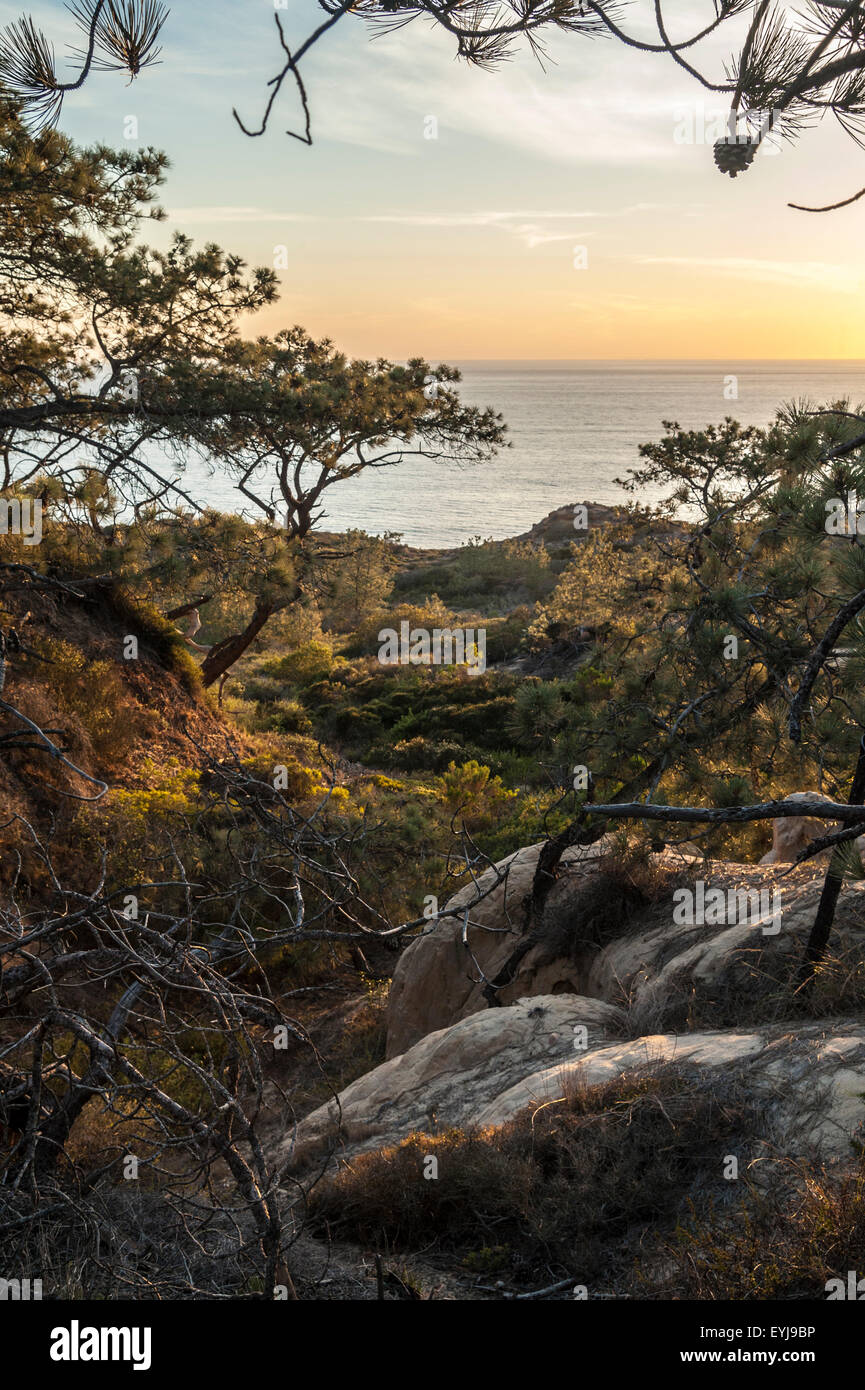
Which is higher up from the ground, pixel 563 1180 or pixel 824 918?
pixel 824 918

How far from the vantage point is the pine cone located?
245 centimetres

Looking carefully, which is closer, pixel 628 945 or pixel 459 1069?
pixel 459 1069

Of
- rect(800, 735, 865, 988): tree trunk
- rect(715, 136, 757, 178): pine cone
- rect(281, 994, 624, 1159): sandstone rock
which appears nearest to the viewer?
rect(715, 136, 757, 178): pine cone

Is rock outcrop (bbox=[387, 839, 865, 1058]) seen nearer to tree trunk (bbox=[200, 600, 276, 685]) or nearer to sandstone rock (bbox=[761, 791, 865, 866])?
sandstone rock (bbox=[761, 791, 865, 866])

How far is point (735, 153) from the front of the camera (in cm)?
245

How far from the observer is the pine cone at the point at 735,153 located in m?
2.45

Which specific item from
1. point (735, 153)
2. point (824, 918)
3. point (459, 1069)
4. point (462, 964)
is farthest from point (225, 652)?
point (735, 153)

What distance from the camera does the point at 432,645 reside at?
24.6 meters

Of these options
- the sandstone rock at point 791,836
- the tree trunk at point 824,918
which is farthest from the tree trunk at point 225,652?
the tree trunk at point 824,918

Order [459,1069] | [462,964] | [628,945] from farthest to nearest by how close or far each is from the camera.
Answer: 1. [462,964]
2. [628,945]
3. [459,1069]

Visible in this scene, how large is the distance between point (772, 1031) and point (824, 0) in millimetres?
4192

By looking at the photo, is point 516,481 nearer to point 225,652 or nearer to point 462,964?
point 225,652

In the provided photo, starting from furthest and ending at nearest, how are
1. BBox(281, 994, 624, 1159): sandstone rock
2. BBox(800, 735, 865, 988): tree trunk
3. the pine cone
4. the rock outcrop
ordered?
the rock outcrop, BBox(281, 994, 624, 1159): sandstone rock, BBox(800, 735, 865, 988): tree trunk, the pine cone

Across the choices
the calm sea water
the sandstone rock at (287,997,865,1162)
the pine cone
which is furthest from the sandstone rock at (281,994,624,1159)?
the calm sea water
